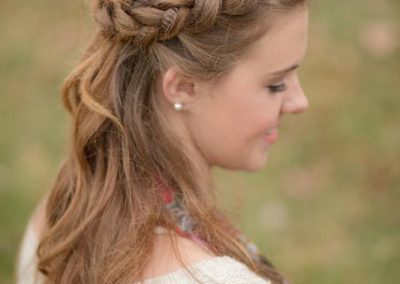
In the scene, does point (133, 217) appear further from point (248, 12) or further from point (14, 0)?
point (14, 0)

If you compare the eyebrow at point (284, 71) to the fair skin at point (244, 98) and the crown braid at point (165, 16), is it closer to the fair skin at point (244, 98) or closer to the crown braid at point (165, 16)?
the fair skin at point (244, 98)

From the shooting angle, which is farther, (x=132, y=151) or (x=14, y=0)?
(x=14, y=0)

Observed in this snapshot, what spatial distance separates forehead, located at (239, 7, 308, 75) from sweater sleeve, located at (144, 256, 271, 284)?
0.57 m

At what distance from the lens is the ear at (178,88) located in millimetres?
1808

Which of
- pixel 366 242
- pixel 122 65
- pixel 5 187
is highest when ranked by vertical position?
pixel 122 65

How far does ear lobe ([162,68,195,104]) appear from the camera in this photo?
1808mm

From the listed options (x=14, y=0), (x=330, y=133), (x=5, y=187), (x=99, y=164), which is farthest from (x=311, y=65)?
(x=99, y=164)

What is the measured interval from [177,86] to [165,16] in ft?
0.72

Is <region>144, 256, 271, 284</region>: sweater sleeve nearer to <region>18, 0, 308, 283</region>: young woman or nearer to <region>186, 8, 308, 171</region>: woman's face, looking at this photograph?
<region>18, 0, 308, 283</region>: young woman

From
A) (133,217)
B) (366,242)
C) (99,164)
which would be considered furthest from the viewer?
(366,242)

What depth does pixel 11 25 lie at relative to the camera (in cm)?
511

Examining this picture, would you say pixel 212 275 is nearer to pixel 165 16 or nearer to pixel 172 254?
pixel 172 254

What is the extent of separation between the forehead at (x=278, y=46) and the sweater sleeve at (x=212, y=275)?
1.89 feet

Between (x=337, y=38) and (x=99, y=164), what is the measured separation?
10.4 feet
